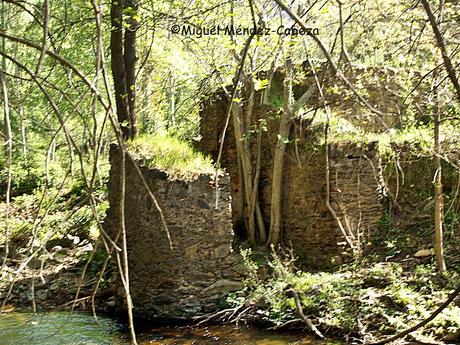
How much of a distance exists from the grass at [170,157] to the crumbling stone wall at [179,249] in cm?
13

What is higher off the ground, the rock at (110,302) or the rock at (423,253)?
the rock at (423,253)

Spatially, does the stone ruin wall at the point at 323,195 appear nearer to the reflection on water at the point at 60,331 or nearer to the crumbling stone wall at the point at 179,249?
the crumbling stone wall at the point at 179,249

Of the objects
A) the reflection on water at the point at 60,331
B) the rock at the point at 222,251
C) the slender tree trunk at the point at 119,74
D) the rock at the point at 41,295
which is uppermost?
the slender tree trunk at the point at 119,74

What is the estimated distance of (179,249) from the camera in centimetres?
723

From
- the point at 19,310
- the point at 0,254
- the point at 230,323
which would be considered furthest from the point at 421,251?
the point at 0,254

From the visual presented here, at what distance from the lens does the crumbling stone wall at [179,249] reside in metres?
7.19

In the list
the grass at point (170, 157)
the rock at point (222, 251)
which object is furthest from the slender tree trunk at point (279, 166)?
the rock at point (222, 251)

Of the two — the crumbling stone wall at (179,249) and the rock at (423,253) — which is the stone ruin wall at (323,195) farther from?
the crumbling stone wall at (179,249)

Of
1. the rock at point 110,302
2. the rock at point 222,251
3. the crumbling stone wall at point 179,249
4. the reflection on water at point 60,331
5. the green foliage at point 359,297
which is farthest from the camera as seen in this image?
the rock at point 110,302

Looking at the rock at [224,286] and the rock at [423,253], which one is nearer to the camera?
the rock at [224,286]

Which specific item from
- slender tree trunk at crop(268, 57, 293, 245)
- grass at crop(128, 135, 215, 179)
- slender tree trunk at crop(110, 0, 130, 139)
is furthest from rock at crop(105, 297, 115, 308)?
slender tree trunk at crop(268, 57, 293, 245)

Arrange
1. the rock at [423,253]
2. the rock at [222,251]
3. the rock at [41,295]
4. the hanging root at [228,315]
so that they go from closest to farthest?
the hanging root at [228,315] → the rock at [222,251] → the rock at [423,253] → the rock at [41,295]

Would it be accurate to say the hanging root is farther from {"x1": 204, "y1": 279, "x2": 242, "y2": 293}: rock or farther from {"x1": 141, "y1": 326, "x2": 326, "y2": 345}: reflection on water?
{"x1": 204, "y1": 279, "x2": 242, "y2": 293}: rock

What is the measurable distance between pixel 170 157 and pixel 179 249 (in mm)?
1272
